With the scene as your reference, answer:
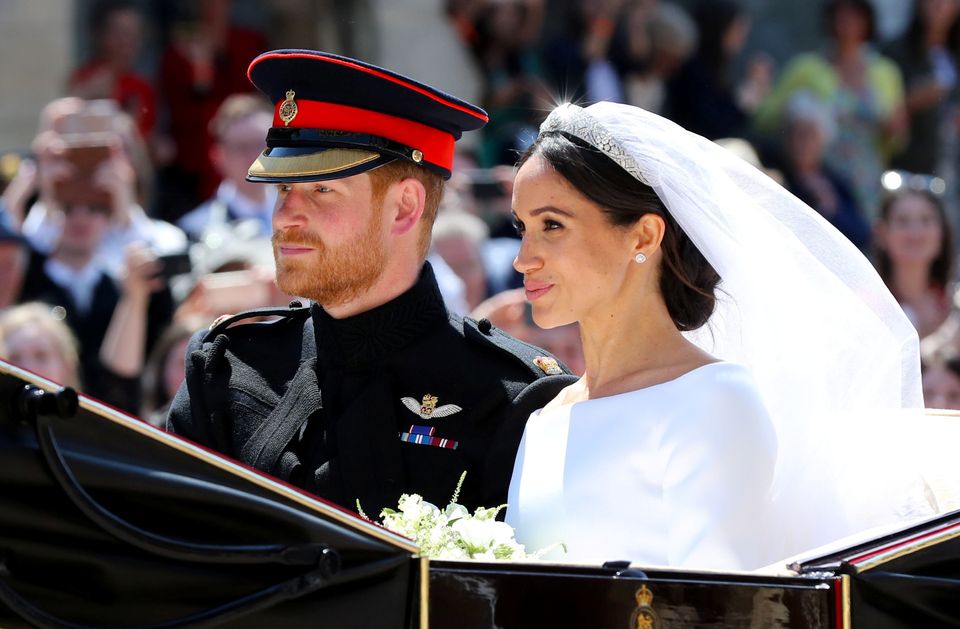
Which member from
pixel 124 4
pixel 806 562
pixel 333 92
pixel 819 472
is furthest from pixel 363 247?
pixel 124 4

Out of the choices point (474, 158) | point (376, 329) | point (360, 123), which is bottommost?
point (376, 329)

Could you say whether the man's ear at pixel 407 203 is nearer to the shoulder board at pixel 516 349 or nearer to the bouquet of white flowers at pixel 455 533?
the shoulder board at pixel 516 349

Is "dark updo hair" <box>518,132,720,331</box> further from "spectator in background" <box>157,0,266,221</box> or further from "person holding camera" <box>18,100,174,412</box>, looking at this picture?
"spectator in background" <box>157,0,266,221</box>

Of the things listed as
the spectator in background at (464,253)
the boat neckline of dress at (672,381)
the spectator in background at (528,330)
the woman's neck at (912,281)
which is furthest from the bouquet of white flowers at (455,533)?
the woman's neck at (912,281)

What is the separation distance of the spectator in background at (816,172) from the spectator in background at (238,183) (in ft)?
9.67

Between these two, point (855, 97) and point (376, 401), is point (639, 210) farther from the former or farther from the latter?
point (855, 97)

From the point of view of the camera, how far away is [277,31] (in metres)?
9.23

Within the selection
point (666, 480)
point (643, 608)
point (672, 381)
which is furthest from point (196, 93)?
point (643, 608)

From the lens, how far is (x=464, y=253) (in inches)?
270

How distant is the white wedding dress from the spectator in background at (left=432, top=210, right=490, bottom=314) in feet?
12.6

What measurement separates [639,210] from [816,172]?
5903mm

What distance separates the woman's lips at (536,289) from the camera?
306 cm

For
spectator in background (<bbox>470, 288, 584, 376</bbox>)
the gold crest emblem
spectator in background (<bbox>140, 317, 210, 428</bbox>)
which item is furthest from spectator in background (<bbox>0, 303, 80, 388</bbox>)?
the gold crest emblem

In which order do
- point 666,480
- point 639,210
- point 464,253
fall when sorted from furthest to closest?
point 464,253 → point 639,210 → point 666,480
